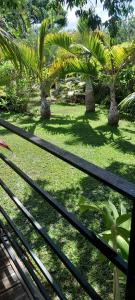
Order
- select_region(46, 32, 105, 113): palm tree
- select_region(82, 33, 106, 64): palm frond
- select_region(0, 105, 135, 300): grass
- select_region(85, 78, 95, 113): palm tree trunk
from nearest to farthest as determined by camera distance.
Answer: select_region(0, 105, 135, 300): grass → select_region(82, 33, 106, 64): palm frond → select_region(46, 32, 105, 113): palm tree → select_region(85, 78, 95, 113): palm tree trunk

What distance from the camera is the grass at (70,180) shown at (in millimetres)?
3483

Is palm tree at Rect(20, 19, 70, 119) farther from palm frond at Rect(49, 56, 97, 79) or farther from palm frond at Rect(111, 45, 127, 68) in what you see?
palm frond at Rect(111, 45, 127, 68)

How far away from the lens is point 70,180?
231 inches

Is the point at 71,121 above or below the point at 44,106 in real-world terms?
below

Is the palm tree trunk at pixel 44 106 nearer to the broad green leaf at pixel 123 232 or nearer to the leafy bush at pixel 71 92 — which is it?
the leafy bush at pixel 71 92

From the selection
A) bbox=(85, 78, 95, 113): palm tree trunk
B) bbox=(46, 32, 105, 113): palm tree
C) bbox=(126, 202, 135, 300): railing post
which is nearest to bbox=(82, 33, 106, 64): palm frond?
bbox=(46, 32, 105, 113): palm tree

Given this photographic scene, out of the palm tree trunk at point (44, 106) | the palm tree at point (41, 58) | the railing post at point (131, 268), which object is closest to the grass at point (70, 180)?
the palm tree trunk at point (44, 106)

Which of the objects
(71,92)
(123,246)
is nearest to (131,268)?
(123,246)

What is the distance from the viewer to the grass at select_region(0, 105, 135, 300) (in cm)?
348

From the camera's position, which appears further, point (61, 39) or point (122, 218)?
point (61, 39)

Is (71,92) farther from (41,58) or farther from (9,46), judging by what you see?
(9,46)

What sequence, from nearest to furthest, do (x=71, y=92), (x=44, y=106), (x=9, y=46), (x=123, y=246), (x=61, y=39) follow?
(x=123, y=246), (x=9, y=46), (x=61, y=39), (x=44, y=106), (x=71, y=92)

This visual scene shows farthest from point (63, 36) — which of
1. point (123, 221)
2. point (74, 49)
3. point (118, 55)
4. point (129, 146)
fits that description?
point (123, 221)

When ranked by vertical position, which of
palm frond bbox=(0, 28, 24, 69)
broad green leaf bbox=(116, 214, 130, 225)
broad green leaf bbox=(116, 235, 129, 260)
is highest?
palm frond bbox=(0, 28, 24, 69)
